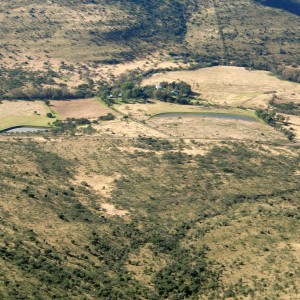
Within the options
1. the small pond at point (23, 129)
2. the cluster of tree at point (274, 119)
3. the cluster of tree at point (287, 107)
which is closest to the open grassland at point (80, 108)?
the small pond at point (23, 129)

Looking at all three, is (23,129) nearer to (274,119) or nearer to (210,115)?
(210,115)

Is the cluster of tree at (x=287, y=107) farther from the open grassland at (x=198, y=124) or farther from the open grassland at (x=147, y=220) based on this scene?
the open grassland at (x=147, y=220)

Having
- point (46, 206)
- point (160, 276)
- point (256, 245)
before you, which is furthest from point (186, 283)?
point (46, 206)

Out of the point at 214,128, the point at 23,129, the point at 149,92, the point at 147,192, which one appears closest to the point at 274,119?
A: the point at 214,128

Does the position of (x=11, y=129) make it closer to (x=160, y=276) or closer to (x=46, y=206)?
(x=46, y=206)

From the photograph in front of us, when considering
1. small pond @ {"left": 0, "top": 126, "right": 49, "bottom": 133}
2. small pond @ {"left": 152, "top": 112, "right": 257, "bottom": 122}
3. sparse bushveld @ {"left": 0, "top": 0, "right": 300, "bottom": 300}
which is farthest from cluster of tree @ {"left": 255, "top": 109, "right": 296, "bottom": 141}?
small pond @ {"left": 0, "top": 126, "right": 49, "bottom": 133}
